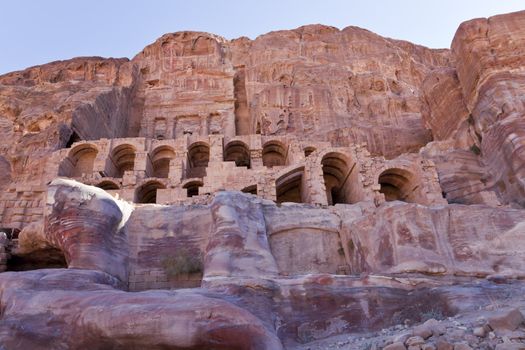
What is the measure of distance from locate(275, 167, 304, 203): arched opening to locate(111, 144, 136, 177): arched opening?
11.1 metres

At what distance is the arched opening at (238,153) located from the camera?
94.6 ft

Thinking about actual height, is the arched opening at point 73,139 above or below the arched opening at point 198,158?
above

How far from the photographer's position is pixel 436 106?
88.2 feet

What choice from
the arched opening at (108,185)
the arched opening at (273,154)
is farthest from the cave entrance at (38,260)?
the arched opening at (273,154)

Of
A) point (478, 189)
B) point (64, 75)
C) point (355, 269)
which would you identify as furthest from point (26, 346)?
point (64, 75)

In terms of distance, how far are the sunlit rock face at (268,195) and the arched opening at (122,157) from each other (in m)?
0.28

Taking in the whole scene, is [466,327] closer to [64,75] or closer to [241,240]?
[241,240]

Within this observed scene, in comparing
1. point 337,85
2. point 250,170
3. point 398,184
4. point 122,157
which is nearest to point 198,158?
point 122,157

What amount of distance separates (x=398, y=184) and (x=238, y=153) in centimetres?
1156

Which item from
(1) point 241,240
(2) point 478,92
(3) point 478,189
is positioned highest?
(2) point 478,92

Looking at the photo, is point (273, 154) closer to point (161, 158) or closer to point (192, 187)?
point (192, 187)

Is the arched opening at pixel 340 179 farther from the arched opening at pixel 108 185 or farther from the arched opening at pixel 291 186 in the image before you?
the arched opening at pixel 108 185

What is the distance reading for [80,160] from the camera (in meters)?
28.5

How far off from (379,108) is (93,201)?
2967 centimetres
